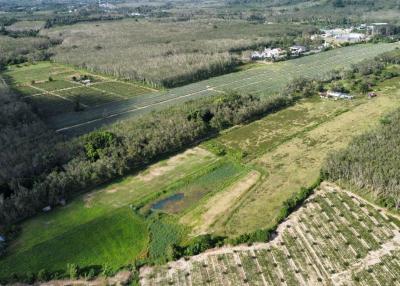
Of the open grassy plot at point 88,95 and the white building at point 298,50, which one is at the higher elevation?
the white building at point 298,50

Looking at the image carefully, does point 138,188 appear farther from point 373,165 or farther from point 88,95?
point 88,95

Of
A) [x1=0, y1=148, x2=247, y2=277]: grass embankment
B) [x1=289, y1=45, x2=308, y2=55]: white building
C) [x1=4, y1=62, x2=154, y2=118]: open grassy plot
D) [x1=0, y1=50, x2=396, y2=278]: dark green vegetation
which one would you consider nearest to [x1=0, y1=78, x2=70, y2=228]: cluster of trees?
[x1=0, y1=50, x2=396, y2=278]: dark green vegetation

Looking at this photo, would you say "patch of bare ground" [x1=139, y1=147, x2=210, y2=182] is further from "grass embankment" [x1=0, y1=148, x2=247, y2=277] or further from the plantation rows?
the plantation rows

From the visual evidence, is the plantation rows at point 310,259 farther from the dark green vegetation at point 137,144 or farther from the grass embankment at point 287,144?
the dark green vegetation at point 137,144

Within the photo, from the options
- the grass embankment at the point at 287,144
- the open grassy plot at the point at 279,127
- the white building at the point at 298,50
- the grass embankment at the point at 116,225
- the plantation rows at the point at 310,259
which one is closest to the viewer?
the plantation rows at the point at 310,259

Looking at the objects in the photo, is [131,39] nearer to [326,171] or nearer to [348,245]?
[326,171]

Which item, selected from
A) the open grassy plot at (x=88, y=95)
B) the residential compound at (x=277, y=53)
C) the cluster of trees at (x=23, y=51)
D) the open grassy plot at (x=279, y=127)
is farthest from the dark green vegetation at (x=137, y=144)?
the cluster of trees at (x=23, y=51)
